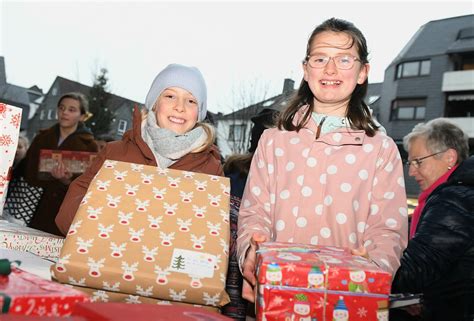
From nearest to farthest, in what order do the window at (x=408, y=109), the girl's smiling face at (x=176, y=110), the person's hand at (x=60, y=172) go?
1. the girl's smiling face at (x=176, y=110)
2. the person's hand at (x=60, y=172)
3. the window at (x=408, y=109)

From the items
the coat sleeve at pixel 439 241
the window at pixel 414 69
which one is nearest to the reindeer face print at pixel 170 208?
the coat sleeve at pixel 439 241

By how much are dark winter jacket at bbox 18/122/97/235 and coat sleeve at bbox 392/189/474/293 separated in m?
3.33

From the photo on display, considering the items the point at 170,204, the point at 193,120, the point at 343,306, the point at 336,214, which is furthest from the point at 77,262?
the point at 193,120

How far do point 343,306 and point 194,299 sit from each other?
1.41 ft

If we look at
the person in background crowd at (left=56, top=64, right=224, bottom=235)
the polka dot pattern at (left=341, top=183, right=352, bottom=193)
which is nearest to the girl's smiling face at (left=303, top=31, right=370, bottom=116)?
the polka dot pattern at (left=341, top=183, right=352, bottom=193)

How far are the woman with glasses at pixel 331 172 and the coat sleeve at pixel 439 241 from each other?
0.43 metres

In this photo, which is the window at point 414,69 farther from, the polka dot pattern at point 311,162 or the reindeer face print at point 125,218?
the reindeer face print at point 125,218

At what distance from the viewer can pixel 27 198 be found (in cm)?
443

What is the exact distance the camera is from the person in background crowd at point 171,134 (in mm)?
2129

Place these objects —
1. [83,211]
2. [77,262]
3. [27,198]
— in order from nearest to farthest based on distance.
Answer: [77,262], [83,211], [27,198]

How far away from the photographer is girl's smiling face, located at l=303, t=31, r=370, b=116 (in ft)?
6.49

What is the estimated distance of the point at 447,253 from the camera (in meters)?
2.07

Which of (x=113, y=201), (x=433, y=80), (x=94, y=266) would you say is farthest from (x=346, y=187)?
Result: (x=433, y=80)

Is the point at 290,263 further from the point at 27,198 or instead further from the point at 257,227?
the point at 27,198
